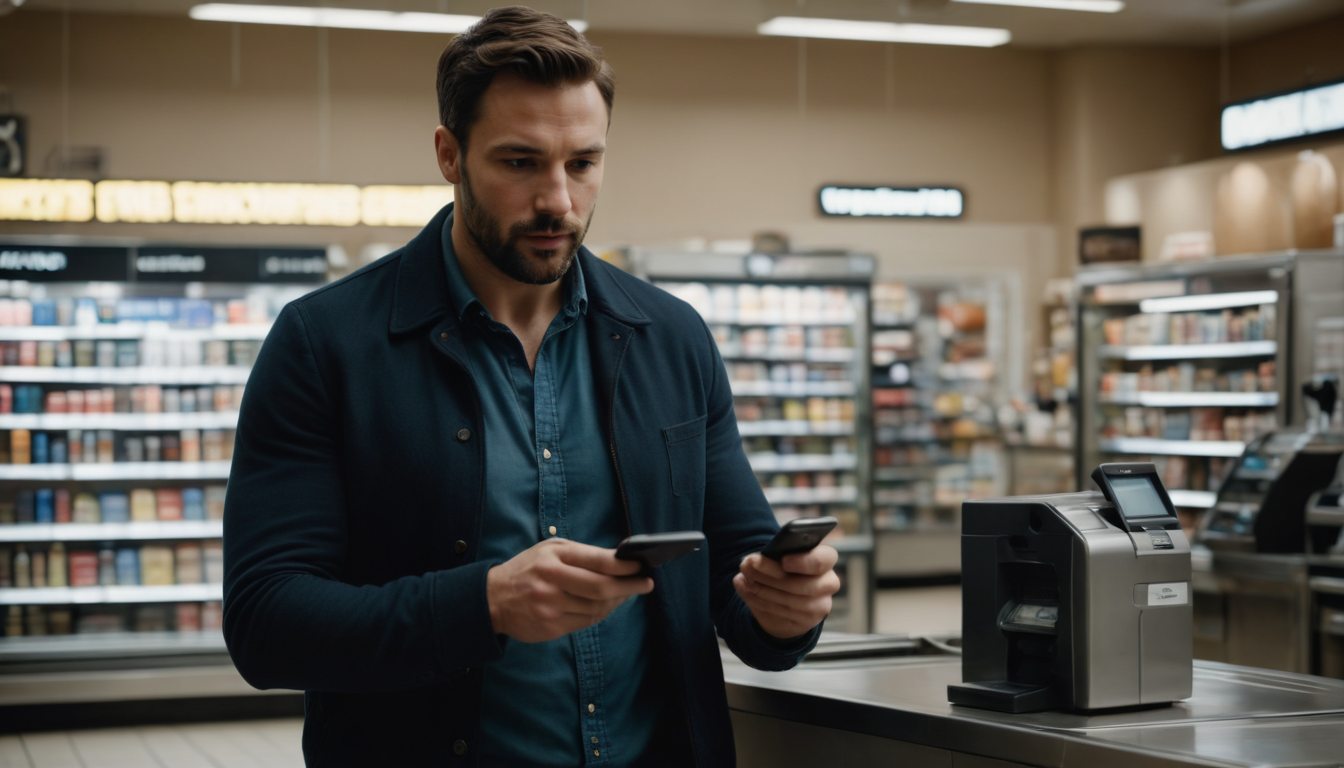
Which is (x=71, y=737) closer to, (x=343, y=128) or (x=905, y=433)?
(x=343, y=128)

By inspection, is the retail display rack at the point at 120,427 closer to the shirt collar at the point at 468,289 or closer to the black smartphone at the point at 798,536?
the shirt collar at the point at 468,289

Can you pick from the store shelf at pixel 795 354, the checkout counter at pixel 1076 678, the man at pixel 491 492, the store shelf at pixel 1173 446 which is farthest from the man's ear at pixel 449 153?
the store shelf at pixel 795 354

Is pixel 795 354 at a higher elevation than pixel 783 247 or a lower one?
lower

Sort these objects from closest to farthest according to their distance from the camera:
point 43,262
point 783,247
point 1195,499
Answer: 1. point 43,262
2. point 1195,499
3. point 783,247

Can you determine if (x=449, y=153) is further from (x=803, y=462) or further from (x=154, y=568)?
(x=803, y=462)

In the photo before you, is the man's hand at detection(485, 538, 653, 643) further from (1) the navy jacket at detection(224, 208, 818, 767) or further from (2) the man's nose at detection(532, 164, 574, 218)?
(2) the man's nose at detection(532, 164, 574, 218)

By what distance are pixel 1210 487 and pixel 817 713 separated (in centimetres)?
585

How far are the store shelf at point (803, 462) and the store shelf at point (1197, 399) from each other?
165 cm

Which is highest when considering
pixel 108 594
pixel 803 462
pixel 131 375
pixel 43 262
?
pixel 43 262

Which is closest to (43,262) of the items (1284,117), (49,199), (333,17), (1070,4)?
(49,199)

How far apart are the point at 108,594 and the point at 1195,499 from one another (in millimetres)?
5926

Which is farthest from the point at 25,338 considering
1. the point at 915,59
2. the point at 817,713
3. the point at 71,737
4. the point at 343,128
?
the point at 915,59

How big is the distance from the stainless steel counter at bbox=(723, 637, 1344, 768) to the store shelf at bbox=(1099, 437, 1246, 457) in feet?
17.0

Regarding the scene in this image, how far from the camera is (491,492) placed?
153 cm
